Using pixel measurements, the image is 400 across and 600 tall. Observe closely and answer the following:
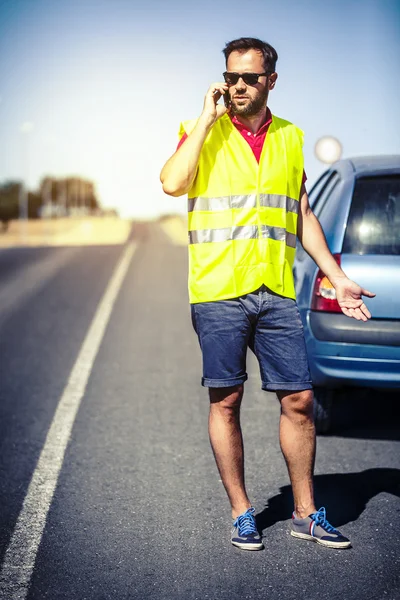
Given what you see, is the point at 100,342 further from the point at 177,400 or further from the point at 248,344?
the point at 248,344

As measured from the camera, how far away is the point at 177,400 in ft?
23.3

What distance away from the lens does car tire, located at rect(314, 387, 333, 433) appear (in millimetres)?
5922

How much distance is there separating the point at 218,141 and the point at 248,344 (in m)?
0.89

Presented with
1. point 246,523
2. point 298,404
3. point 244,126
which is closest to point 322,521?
point 246,523

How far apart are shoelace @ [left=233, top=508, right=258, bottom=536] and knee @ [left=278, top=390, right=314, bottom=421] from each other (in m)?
0.46

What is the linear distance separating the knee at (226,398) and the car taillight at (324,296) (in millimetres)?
1523

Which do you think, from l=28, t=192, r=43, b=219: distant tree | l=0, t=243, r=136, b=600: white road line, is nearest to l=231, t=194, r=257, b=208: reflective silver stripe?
l=0, t=243, r=136, b=600: white road line

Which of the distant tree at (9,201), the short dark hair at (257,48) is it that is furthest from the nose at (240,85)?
the distant tree at (9,201)

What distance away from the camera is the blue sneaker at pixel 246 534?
4027mm

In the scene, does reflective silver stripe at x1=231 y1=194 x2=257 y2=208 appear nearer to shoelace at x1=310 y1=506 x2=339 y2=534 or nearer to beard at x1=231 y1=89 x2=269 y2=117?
beard at x1=231 y1=89 x2=269 y2=117

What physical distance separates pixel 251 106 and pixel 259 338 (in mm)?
990

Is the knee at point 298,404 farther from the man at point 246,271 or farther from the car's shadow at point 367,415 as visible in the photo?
the car's shadow at point 367,415

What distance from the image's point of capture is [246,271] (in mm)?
4109

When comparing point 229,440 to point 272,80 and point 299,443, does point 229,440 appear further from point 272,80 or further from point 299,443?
point 272,80
